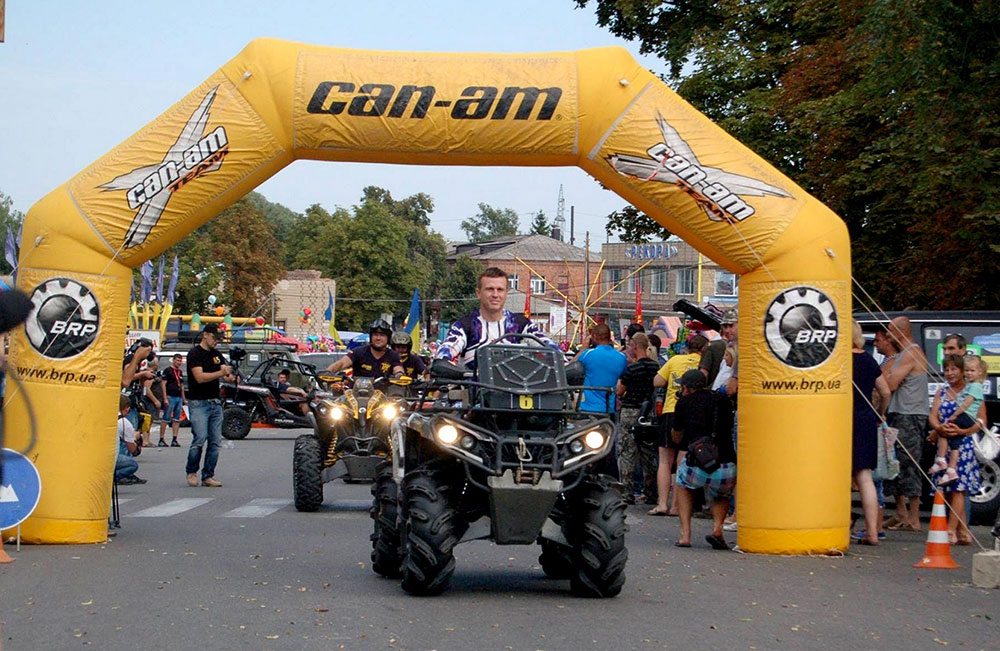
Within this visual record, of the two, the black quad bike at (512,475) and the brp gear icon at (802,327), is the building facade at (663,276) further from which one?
the black quad bike at (512,475)

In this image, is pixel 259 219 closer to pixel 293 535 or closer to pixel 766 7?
pixel 766 7

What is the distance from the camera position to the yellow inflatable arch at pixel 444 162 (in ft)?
36.4

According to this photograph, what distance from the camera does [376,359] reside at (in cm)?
1495

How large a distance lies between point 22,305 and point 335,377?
1058 cm

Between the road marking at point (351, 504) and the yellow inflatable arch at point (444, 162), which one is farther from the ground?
the yellow inflatable arch at point (444, 162)

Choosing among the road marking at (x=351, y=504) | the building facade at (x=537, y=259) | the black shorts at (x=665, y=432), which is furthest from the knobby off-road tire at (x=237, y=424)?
the building facade at (x=537, y=259)

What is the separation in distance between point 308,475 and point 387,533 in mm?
5148

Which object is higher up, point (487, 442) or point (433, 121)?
point (433, 121)

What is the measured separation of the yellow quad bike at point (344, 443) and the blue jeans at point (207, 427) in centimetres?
245

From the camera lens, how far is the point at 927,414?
1325 centimetres

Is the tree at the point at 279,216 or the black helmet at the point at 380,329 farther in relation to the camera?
the tree at the point at 279,216

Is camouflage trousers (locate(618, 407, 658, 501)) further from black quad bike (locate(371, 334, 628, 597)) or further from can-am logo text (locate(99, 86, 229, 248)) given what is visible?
black quad bike (locate(371, 334, 628, 597))

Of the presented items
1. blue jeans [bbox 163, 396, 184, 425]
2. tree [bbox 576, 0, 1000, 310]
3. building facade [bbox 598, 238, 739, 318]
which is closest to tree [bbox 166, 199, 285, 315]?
building facade [bbox 598, 238, 739, 318]

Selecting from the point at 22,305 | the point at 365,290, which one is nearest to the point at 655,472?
the point at 22,305
